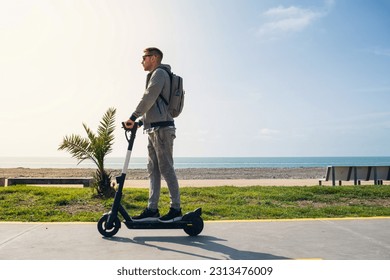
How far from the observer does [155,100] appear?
14.8ft

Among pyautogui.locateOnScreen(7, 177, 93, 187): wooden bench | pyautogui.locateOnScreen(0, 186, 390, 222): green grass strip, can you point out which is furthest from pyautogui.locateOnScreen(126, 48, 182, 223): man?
pyautogui.locateOnScreen(7, 177, 93, 187): wooden bench

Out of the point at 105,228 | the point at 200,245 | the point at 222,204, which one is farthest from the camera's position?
the point at 222,204

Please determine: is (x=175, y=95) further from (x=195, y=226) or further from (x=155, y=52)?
(x=195, y=226)

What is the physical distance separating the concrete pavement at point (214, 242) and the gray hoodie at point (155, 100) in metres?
1.30

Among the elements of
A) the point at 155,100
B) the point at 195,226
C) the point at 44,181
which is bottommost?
the point at 44,181

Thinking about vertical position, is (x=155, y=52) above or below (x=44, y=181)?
above

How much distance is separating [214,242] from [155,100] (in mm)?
1654

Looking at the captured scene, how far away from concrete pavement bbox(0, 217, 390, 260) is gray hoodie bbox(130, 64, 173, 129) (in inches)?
51.2

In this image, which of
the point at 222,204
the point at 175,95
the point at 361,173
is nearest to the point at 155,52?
the point at 175,95

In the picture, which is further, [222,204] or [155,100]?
[222,204]

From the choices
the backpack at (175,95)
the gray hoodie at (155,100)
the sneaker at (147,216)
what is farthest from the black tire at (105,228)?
the backpack at (175,95)

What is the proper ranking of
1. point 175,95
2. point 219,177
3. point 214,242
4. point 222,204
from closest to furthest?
1. point 214,242
2. point 175,95
3. point 222,204
4. point 219,177

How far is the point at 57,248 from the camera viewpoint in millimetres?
3816
